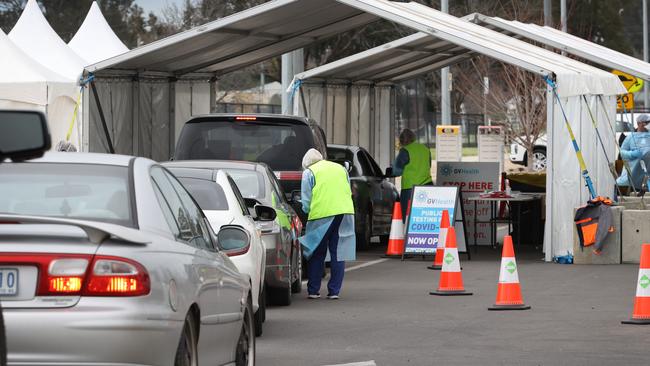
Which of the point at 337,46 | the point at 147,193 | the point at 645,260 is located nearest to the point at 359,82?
the point at 645,260

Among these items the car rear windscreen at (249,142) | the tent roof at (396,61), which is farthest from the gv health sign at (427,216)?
the tent roof at (396,61)

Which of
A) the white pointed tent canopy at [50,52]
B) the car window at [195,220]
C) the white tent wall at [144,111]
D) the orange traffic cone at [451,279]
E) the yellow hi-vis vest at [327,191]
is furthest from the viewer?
the white pointed tent canopy at [50,52]

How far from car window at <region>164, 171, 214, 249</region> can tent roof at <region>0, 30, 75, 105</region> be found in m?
19.3

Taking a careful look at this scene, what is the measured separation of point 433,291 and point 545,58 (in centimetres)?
671

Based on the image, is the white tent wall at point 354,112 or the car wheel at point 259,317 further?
the white tent wall at point 354,112

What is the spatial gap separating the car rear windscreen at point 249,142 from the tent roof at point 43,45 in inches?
551

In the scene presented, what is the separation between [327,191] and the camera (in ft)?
49.9

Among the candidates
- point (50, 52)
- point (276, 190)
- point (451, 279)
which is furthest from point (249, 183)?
point (50, 52)

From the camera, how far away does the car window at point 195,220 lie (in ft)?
25.1

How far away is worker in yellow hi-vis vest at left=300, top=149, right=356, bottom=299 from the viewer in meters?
15.2

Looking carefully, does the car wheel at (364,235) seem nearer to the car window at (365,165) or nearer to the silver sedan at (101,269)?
the car window at (365,165)

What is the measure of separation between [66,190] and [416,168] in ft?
53.6

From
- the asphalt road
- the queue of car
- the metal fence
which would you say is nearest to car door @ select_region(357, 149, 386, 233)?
the asphalt road

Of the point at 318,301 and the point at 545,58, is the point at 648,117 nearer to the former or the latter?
the point at 545,58
